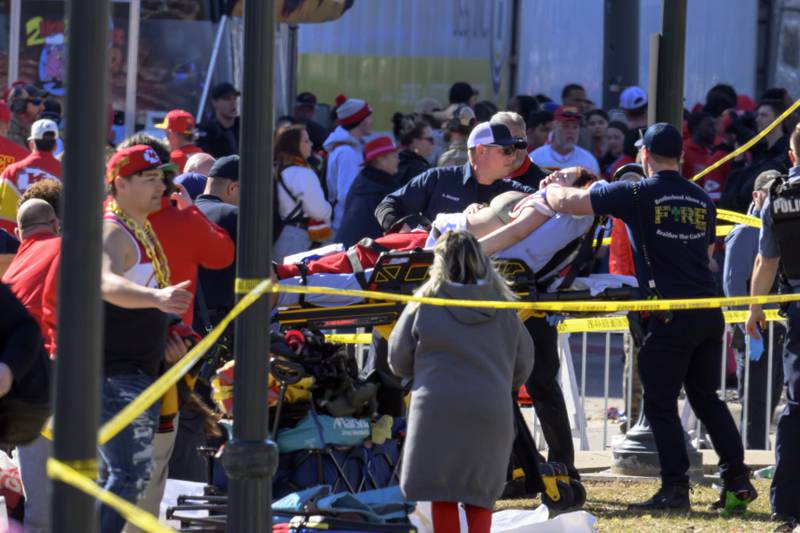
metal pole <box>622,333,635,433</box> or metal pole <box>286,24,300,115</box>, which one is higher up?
metal pole <box>286,24,300,115</box>

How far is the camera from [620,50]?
18.1 meters

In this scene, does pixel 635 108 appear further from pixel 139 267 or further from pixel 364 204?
pixel 139 267

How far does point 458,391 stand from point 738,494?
87.0 inches

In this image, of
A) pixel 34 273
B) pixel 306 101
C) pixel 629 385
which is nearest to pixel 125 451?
pixel 34 273

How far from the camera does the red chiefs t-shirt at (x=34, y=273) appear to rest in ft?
21.3

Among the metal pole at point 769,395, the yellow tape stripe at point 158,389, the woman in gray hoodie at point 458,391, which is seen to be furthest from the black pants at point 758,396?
the yellow tape stripe at point 158,389

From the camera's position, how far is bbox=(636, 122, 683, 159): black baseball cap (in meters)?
7.70

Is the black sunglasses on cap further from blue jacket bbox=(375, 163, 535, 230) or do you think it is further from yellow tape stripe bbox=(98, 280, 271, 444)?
yellow tape stripe bbox=(98, 280, 271, 444)

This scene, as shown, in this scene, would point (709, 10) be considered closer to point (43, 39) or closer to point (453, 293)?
point (43, 39)

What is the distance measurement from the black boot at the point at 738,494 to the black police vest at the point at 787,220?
109 centimetres

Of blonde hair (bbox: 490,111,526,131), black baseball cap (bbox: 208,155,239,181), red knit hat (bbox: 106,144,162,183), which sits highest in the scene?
blonde hair (bbox: 490,111,526,131)

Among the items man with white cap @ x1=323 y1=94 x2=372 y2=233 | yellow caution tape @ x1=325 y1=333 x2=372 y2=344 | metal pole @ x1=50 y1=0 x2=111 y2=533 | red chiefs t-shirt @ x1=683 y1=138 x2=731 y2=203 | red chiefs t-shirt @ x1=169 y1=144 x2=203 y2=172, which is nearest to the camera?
metal pole @ x1=50 y1=0 x2=111 y2=533

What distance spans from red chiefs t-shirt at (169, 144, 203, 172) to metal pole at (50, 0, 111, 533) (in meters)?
7.11

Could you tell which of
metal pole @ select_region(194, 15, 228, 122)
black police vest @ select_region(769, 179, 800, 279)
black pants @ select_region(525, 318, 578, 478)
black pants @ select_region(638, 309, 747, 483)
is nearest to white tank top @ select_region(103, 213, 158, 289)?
black pants @ select_region(525, 318, 578, 478)
